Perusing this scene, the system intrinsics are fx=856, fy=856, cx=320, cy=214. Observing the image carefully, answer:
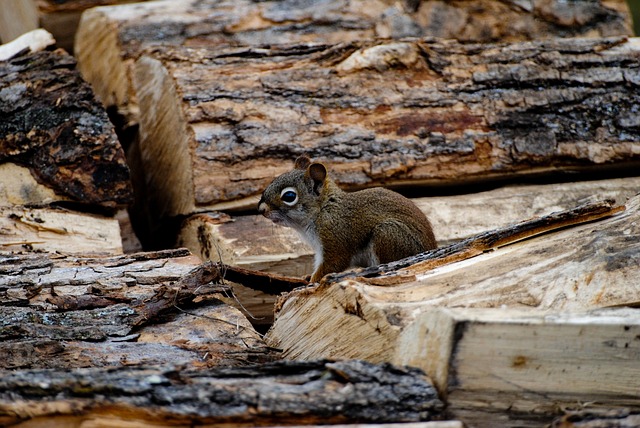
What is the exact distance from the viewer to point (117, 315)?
2.93 meters

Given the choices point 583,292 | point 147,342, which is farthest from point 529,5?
point 147,342

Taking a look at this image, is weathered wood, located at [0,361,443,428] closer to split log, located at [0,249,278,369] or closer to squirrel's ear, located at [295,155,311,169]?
split log, located at [0,249,278,369]

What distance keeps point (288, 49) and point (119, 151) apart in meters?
1.11

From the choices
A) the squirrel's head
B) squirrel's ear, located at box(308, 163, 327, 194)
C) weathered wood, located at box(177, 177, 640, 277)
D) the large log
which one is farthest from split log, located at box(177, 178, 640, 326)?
the large log

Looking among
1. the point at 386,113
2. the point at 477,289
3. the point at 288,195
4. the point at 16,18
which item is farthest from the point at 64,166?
the point at 16,18

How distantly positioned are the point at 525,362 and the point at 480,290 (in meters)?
0.47

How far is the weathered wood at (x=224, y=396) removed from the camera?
6.21 feet

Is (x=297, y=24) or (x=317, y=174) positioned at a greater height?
(x=297, y=24)

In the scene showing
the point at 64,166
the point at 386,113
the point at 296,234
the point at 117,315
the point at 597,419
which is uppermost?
the point at 386,113

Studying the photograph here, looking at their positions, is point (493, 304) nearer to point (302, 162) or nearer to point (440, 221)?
point (440, 221)

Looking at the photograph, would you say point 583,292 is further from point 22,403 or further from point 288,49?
point 288,49

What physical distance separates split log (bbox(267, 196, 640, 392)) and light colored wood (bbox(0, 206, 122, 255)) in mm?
1310

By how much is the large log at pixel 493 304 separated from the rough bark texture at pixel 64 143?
4.47 feet

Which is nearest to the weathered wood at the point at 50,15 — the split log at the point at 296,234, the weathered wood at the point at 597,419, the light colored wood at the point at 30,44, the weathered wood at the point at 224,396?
the light colored wood at the point at 30,44
